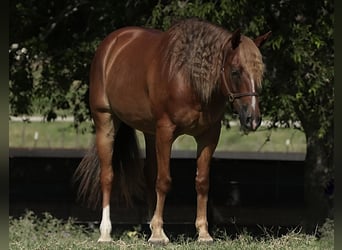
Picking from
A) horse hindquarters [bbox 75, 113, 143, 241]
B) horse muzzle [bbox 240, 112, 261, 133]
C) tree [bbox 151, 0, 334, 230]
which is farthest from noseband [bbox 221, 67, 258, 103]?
tree [bbox 151, 0, 334, 230]

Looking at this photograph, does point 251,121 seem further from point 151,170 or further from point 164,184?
point 151,170

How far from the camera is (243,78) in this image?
4.47m

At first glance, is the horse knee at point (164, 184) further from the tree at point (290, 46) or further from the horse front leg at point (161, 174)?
the tree at point (290, 46)

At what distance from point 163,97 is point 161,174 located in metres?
0.56

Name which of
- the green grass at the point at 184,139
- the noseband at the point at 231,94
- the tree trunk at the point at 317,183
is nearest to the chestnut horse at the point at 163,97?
the noseband at the point at 231,94

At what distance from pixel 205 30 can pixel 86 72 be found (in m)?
3.64

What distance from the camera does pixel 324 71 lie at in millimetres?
7074

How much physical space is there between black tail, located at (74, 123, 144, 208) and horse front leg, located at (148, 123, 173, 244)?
82cm

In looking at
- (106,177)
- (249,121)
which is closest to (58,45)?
(106,177)

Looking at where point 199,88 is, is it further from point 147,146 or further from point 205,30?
point 147,146

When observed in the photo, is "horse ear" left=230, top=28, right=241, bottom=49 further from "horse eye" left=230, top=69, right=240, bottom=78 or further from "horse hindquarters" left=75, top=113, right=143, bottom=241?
"horse hindquarters" left=75, top=113, right=143, bottom=241

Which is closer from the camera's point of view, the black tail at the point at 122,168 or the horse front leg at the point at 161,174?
the horse front leg at the point at 161,174

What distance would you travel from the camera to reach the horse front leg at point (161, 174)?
4832 millimetres

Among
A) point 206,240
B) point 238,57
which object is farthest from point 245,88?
point 206,240
